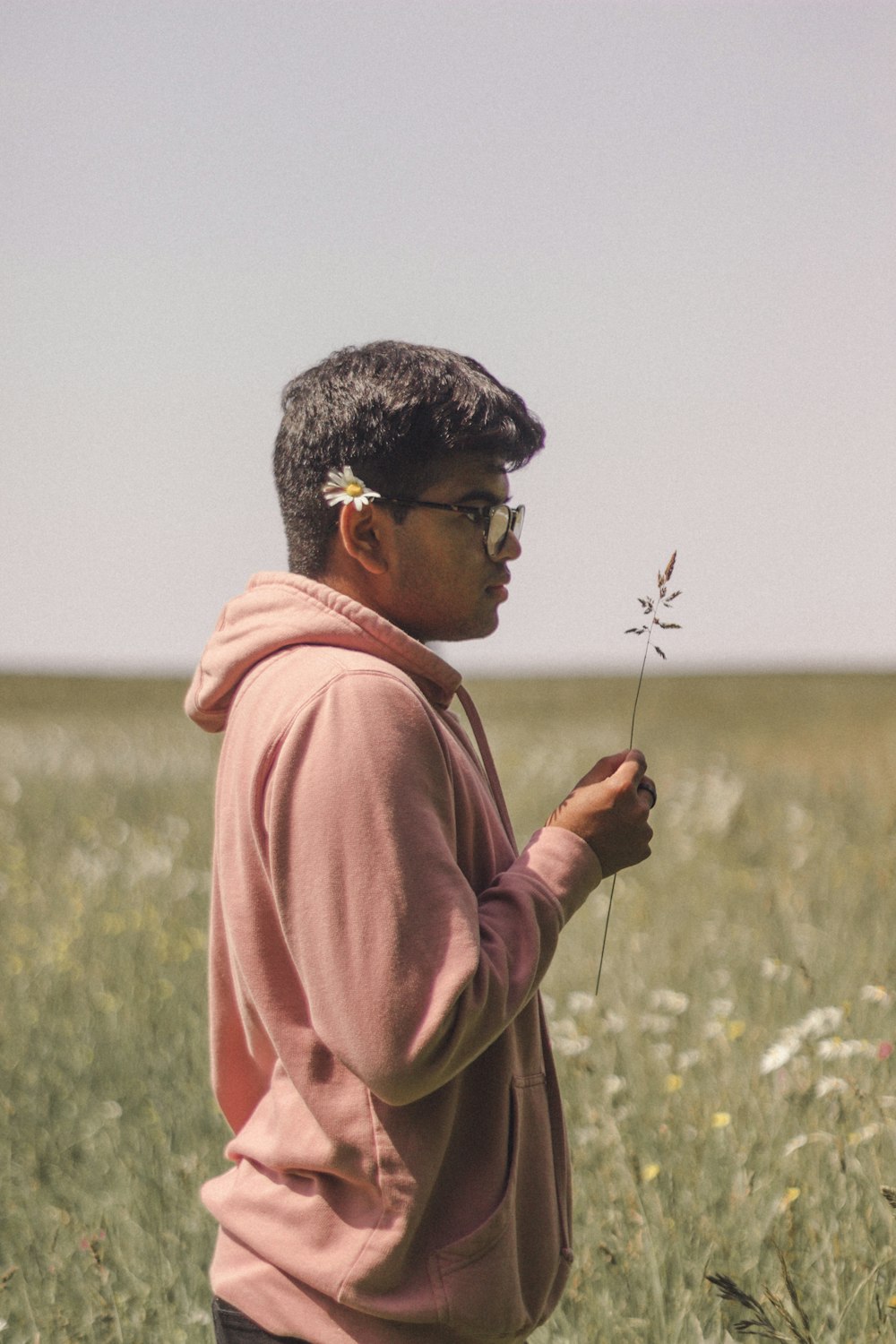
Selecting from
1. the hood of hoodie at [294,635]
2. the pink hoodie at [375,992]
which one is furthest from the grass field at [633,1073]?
the hood of hoodie at [294,635]

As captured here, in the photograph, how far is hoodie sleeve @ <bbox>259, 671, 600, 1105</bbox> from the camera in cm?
148

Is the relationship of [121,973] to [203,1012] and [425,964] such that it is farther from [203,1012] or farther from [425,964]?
[425,964]

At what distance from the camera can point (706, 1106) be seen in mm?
3564

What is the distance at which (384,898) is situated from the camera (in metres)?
1.49

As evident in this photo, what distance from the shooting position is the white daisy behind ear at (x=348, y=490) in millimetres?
1706

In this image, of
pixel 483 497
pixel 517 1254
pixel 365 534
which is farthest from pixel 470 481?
pixel 517 1254

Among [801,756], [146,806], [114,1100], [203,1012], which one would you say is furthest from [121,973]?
[801,756]

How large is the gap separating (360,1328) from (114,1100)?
287 cm

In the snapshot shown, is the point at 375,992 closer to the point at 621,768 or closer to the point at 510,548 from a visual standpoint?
the point at 621,768

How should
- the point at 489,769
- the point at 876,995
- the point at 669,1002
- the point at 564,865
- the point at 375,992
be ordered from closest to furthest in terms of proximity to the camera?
the point at 375,992 < the point at 564,865 < the point at 489,769 < the point at 876,995 < the point at 669,1002

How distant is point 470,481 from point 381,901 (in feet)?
1.83

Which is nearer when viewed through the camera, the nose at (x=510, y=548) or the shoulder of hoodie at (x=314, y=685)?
the shoulder of hoodie at (x=314, y=685)

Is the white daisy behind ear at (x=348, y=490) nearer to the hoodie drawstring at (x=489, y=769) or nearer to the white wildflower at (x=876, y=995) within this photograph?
the hoodie drawstring at (x=489, y=769)

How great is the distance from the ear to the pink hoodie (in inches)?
2.7
